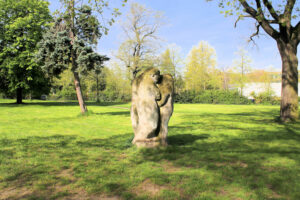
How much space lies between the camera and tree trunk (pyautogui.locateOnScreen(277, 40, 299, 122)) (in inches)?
526

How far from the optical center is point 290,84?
13445 millimetres

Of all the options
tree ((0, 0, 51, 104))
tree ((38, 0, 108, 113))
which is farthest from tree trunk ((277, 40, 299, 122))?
tree ((0, 0, 51, 104))

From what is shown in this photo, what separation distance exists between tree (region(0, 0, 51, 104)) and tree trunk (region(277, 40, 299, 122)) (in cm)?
2388

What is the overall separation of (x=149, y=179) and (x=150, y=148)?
2.22 m

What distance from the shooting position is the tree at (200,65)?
50.8m

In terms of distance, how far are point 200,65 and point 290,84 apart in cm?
3799

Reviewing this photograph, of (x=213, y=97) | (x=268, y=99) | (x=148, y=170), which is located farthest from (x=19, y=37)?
(x=268, y=99)

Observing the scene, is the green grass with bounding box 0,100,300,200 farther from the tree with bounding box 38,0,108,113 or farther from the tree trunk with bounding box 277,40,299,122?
the tree with bounding box 38,0,108,113

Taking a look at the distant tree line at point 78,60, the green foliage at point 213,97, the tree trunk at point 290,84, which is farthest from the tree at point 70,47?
the green foliage at point 213,97

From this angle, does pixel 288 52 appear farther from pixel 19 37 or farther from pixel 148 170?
pixel 19 37

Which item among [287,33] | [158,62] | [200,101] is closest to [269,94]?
[200,101]

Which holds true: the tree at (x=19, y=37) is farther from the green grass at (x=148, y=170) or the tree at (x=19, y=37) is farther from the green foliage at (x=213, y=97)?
the green foliage at (x=213, y=97)

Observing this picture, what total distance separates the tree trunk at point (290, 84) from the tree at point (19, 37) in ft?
78.4

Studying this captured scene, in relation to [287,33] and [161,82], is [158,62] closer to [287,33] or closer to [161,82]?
[287,33]
